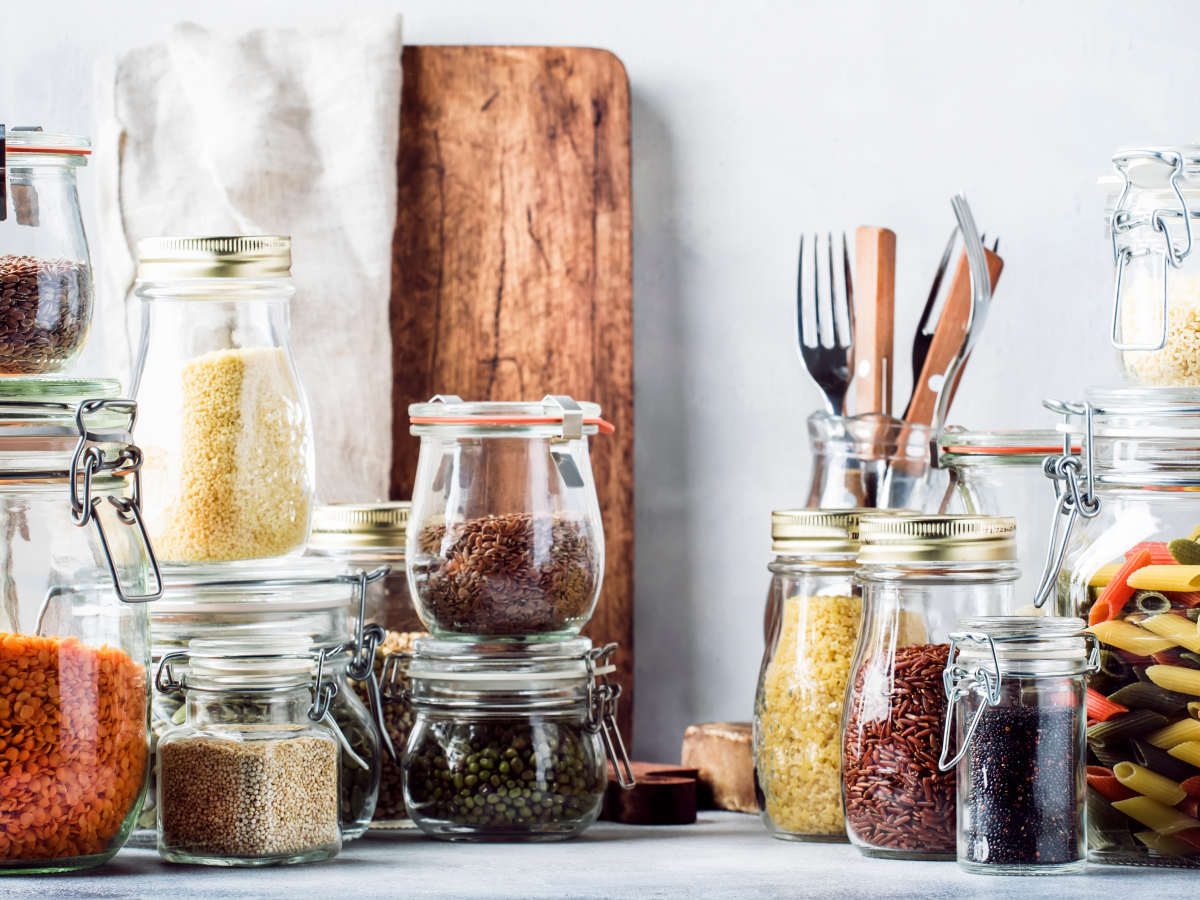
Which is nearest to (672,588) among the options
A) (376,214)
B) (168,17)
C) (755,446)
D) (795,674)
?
(755,446)

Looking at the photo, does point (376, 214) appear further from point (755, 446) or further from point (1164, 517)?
point (1164, 517)

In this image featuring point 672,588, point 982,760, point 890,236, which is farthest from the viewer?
point 672,588

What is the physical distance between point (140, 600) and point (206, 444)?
0.43 ft

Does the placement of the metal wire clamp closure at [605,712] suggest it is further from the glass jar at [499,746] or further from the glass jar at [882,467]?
the glass jar at [882,467]

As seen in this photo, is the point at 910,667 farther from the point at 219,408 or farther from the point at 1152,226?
the point at 219,408

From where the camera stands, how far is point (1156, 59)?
1316mm

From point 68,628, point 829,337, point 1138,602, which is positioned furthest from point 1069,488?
point 68,628

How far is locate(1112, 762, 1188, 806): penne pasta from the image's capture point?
85 centimetres

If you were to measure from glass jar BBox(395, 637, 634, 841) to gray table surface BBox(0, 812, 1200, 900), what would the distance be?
0.07 feet

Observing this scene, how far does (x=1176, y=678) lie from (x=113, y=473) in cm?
68

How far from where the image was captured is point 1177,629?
0.85 meters

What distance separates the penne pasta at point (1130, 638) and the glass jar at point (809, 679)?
178 mm

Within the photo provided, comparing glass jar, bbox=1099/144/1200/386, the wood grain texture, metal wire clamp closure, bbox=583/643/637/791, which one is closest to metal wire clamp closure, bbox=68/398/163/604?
metal wire clamp closure, bbox=583/643/637/791

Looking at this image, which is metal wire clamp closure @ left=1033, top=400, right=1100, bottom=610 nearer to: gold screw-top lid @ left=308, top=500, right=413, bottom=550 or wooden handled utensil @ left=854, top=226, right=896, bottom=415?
wooden handled utensil @ left=854, top=226, right=896, bottom=415
